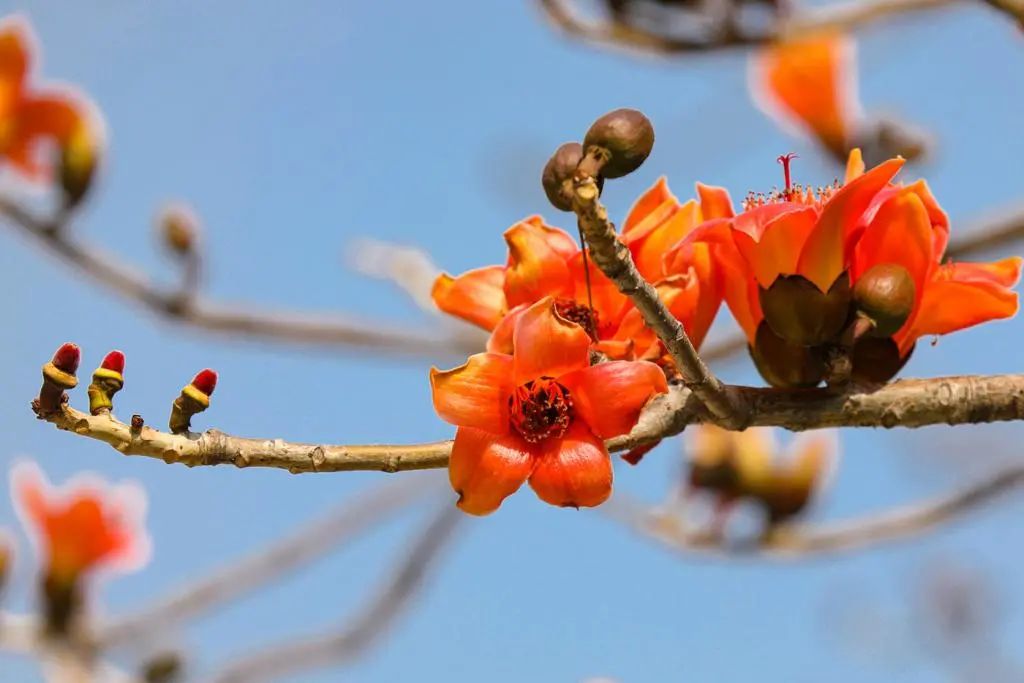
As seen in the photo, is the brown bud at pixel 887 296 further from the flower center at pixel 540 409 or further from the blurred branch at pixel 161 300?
the blurred branch at pixel 161 300

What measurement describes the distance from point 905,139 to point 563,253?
1.99m

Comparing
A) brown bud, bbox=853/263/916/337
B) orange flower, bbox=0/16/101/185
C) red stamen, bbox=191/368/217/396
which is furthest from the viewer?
orange flower, bbox=0/16/101/185

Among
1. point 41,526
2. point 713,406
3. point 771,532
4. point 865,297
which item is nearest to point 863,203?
point 865,297

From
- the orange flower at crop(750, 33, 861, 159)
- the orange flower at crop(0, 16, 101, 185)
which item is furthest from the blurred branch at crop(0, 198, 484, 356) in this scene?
the orange flower at crop(750, 33, 861, 159)

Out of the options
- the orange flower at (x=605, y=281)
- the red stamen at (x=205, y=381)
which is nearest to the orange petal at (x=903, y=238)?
the orange flower at (x=605, y=281)

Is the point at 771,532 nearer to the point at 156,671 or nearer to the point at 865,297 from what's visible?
the point at 156,671

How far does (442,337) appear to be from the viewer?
3027mm

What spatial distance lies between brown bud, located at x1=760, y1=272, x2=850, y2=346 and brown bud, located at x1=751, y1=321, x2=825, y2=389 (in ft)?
0.04

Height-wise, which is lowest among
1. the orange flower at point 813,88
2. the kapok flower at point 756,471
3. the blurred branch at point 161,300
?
the kapok flower at point 756,471

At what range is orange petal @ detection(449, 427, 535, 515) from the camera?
925 mm

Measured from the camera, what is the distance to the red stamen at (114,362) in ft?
2.85

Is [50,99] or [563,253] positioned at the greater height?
[563,253]

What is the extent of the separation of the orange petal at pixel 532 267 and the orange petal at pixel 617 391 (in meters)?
0.15

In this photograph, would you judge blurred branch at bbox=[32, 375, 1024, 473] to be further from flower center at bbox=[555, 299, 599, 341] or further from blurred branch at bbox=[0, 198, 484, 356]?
blurred branch at bbox=[0, 198, 484, 356]
